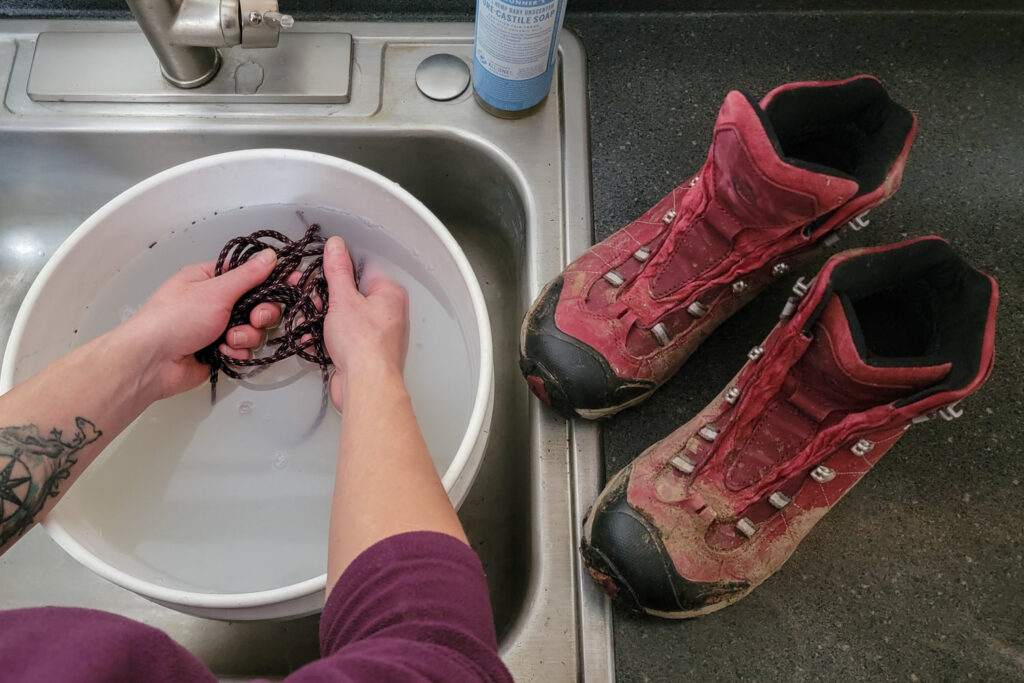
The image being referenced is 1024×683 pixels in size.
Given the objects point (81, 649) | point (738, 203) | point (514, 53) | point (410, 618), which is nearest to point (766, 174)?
point (738, 203)

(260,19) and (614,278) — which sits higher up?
(260,19)

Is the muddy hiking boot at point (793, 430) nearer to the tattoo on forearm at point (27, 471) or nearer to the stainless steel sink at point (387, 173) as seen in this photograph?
the stainless steel sink at point (387, 173)

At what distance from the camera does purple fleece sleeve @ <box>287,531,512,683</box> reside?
0.34 metres

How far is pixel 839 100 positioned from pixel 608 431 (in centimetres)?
33

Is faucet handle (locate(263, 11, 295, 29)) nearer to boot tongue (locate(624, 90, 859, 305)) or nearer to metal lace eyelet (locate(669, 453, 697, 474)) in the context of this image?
boot tongue (locate(624, 90, 859, 305))

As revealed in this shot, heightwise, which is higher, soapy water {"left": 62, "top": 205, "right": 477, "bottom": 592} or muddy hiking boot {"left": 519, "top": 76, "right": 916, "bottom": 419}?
muddy hiking boot {"left": 519, "top": 76, "right": 916, "bottom": 419}

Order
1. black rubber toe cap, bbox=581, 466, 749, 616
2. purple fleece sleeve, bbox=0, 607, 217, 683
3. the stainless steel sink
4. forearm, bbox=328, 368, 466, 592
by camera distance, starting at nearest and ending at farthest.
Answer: purple fleece sleeve, bbox=0, 607, 217, 683
forearm, bbox=328, 368, 466, 592
black rubber toe cap, bbox=581, 466, 749, 616
the stainless steel sink

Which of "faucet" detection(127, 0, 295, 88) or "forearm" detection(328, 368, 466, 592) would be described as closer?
"forearm" detection(328, 368, 466, 592)

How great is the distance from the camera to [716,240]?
0.58 meters

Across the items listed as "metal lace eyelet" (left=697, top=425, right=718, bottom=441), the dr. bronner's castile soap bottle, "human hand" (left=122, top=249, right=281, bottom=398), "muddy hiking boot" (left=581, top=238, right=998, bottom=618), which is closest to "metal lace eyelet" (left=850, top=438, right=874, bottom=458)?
"muddy hiking boot" (left=581, top=238, right=998, bottom=618)

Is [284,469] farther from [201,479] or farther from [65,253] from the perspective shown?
[65,253]

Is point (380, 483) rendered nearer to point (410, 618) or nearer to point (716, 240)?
point (410, 618)

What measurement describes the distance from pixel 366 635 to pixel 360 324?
0.29 metres

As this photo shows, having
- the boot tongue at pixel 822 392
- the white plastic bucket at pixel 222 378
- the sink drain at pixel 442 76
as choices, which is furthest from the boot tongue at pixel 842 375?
the sink drain at pixel 442 76
